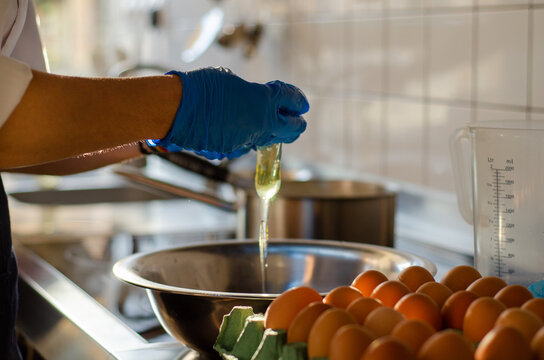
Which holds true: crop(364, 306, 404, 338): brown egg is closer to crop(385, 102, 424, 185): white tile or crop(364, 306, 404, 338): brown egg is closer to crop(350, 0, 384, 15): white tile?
crop(385, 102, 424, 185): white tile

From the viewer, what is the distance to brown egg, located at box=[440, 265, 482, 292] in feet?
2.29

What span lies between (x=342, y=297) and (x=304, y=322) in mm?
62

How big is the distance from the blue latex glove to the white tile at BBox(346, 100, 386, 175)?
40.1 inches

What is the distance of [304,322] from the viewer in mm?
594

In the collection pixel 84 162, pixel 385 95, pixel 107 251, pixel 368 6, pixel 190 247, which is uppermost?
pixel 368 6

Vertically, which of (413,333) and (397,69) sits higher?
(397,69)

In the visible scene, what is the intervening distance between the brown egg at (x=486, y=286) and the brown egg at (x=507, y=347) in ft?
0.49

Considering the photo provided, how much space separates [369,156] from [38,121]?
1.29 metres

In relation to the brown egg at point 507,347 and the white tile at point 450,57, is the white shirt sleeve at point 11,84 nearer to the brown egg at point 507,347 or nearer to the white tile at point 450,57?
the brown egg at point 507,347

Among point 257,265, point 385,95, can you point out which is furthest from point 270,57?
point 257,265

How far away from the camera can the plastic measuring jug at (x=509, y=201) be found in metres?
0.77

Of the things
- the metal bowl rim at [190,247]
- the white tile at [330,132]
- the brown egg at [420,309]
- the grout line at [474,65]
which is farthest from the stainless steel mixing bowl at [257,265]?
the white tile at [330,132]

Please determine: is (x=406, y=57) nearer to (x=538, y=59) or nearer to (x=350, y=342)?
(x=538, y=59)

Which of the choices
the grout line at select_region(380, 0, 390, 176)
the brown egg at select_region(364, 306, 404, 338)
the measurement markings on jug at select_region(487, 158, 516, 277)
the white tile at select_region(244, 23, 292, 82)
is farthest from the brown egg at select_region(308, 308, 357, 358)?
the white tile at select_region(244, 23, 292, 82)
